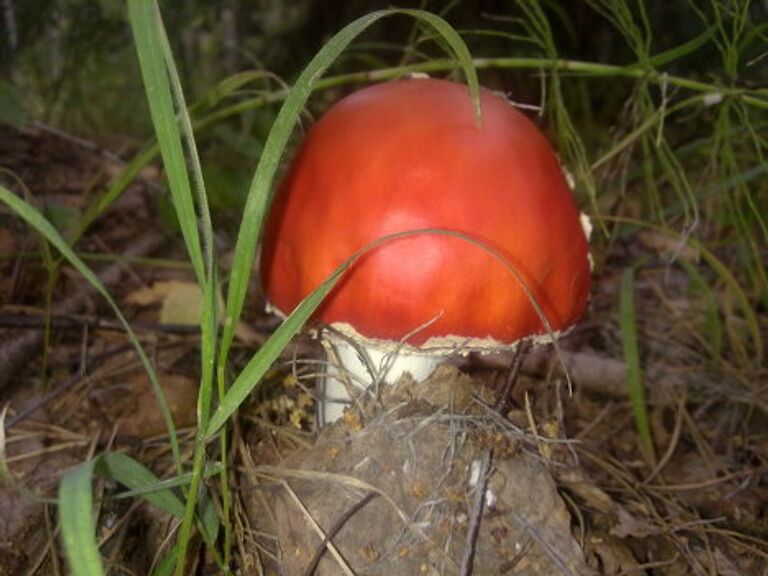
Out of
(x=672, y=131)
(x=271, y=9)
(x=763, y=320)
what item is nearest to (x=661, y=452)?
(x=763, y=320)

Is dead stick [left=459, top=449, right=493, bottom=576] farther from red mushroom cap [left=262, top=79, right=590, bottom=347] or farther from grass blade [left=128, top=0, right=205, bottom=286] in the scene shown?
grass blade [left=128, top=0, right=205, bottom=286]

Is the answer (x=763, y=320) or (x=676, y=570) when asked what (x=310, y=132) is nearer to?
(x=676, y=570)

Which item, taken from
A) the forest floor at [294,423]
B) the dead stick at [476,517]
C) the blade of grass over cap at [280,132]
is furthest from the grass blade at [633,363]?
the blade of grass over cap at [280,132]

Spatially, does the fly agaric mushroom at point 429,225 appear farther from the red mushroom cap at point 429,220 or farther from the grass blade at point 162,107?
the grass blade at point 162,107

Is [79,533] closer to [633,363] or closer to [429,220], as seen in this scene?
[429,220]

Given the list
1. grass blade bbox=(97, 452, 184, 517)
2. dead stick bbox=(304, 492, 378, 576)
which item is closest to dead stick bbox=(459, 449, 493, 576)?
dead stick bbox=(304, 492, 378, 576)

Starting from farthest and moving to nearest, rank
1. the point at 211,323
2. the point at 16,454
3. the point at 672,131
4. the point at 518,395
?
1. the point at 672,131
2. the point at 518,395
3. the point at 16,454
4. the point at 211,323

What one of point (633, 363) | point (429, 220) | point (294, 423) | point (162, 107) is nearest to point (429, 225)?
point (429, 220)

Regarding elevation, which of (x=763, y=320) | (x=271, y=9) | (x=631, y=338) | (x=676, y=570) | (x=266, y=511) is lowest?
(x=763, y=320)
